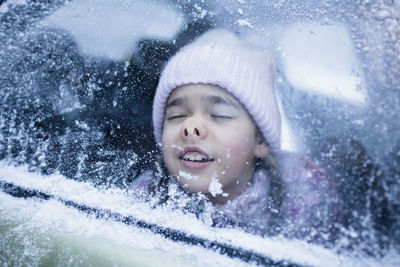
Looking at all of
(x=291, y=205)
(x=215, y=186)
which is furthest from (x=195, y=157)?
(x=291, y=205)

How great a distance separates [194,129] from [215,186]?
0.18 metres

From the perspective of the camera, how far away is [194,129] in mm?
933

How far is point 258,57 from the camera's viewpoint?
93cm

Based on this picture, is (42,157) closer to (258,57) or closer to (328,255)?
(258,57)

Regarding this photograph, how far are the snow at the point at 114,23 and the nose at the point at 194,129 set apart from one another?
1.06 feet

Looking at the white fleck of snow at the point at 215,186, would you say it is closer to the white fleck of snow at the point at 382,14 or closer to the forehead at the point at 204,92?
the forehead at the point at 204,92

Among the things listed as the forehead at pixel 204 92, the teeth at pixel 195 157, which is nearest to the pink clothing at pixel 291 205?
the teeth at pixel 195 157

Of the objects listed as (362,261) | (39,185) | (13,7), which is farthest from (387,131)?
(13,7)

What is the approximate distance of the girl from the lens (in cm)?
73

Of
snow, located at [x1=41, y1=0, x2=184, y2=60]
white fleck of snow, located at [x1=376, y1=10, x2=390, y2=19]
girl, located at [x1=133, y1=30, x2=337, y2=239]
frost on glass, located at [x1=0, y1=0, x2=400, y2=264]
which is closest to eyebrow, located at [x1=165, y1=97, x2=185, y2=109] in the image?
girl, located at [x1=133, y1=30, x2=337, y2=239]

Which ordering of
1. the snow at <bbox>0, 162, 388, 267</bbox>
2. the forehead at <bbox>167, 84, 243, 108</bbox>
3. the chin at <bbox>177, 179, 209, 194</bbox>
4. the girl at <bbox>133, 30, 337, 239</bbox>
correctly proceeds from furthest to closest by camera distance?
the forehead at <bbox>167, 84, 243, 108</bbox> → the chin at <bbox>177, 179, 209, 194</bbox> → the girl at <bbox>133, 30, 337, 239</bbox> → the snow at <bbox>0, 162, 388, 267</bbox>

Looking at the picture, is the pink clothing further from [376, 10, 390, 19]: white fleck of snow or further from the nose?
[376, 10, 390, 19]: white fleck of snow

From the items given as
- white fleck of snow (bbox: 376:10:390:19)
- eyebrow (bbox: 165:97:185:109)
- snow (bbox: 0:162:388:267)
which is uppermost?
white fleck of snow (bbox: 376:10:390:19)

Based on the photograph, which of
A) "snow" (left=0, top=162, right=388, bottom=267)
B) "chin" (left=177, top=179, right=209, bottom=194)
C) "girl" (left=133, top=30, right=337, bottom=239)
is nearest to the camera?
"snow" (left=0, top=162, right=388, bottom=267)
